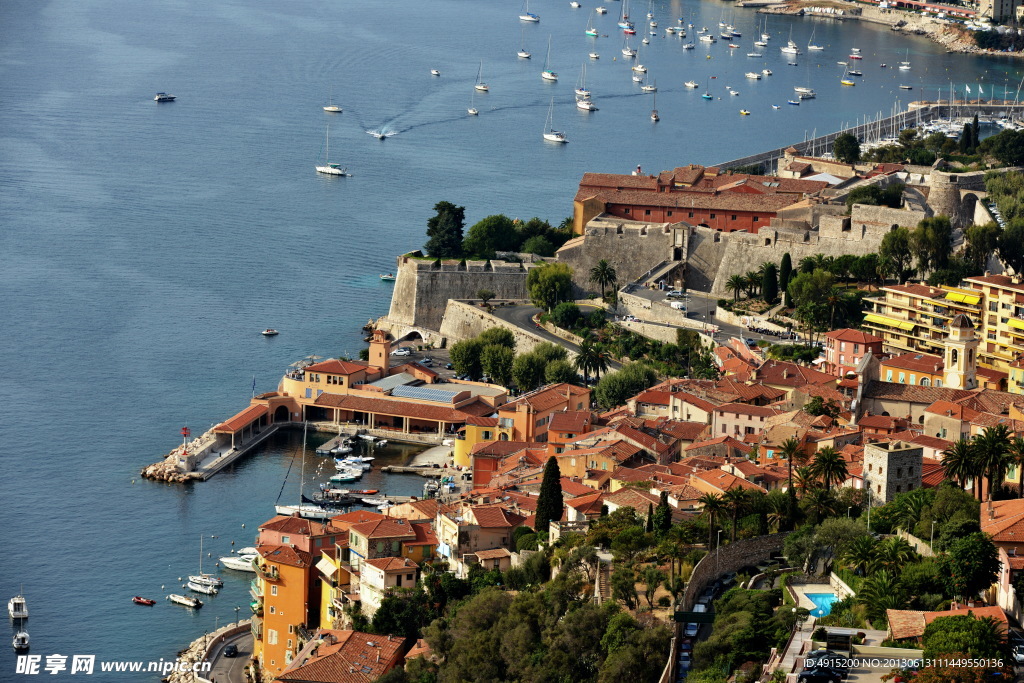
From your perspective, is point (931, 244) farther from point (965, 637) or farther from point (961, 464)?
point (965, 637)

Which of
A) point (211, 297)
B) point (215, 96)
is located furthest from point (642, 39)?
point (211, 297)

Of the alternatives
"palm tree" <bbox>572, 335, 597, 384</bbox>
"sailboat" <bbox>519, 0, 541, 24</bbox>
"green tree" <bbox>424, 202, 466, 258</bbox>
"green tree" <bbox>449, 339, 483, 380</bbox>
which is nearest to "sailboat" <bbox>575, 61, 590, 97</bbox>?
"sailboat" <bbox>519, 0, 541, 24</bbox>

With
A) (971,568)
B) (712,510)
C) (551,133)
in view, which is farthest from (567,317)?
(551,133)

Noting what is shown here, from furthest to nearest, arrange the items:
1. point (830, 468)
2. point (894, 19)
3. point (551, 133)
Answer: point (894, 19) → point (551, 133) → point (830, 468)

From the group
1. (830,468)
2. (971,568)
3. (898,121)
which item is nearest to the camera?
(971,568)

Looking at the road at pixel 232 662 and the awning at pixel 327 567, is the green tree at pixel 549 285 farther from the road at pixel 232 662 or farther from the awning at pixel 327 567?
the awning at pixel 327 567

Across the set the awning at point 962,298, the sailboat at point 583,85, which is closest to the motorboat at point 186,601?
the awning at point 962,298
